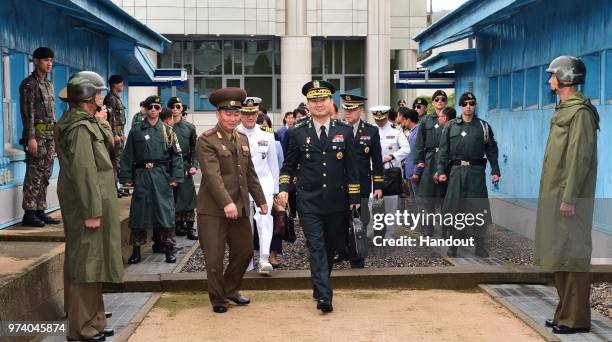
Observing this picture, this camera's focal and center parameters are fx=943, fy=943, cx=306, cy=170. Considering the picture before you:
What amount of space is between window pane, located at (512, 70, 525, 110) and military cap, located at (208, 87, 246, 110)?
8.86m

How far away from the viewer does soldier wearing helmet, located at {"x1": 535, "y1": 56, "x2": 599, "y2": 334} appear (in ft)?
23.6

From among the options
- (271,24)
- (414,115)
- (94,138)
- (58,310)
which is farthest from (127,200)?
Result: (271,24)

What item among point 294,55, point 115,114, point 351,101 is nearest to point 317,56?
point 294,55

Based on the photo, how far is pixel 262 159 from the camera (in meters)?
10.2

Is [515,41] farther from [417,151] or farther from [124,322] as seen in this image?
[124,322]

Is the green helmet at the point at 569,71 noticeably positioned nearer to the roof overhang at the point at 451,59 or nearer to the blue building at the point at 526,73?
the blue building at the point at 526,73

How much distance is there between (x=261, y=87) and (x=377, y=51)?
577cm

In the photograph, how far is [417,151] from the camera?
539 inches

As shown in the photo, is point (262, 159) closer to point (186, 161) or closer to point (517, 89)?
point (186, 161)

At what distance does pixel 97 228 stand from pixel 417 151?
7.37 metres

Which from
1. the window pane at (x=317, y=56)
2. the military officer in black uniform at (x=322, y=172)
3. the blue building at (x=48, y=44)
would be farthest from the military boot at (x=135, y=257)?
the window pane at (x=317, y=56)

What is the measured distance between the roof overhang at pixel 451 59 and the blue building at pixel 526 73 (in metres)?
0.03

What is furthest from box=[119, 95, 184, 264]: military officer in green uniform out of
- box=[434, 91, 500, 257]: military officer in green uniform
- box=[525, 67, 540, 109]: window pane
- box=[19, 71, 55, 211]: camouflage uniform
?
box=[525, 67, 540, 109]: window pane

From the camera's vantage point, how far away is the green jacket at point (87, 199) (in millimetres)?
7016
